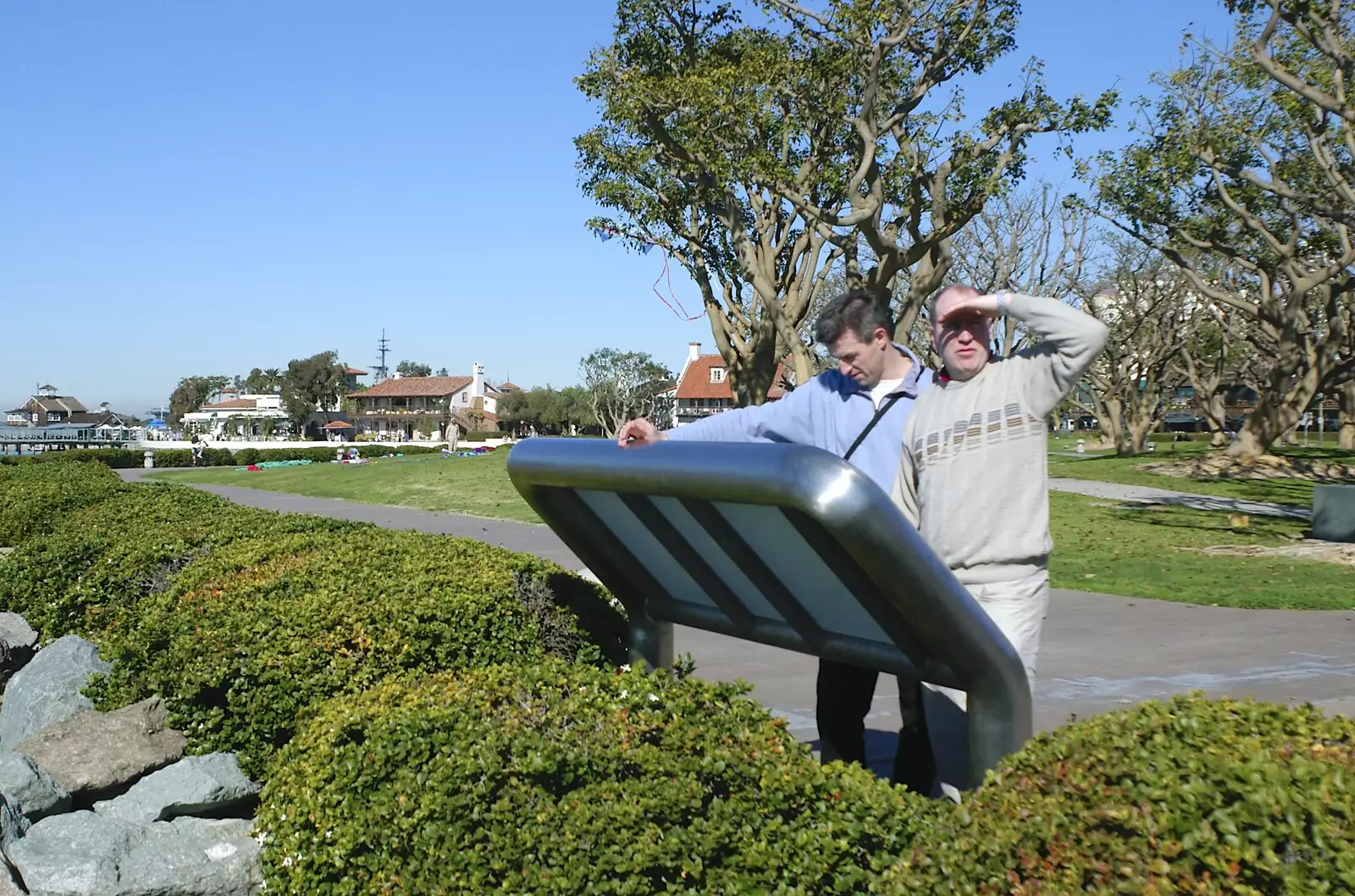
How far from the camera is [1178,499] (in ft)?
72.0

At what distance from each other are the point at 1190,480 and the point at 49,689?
25034 millimetres

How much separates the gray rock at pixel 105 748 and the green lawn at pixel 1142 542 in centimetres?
281

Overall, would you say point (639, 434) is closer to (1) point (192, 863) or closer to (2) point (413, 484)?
(1) point (192, 863)

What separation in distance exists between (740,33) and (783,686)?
58.7 ft

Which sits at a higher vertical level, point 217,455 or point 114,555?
point 217,455

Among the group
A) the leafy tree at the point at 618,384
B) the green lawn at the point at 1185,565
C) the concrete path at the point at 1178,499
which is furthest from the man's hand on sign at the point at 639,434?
the leafy tree at the point at 618,384

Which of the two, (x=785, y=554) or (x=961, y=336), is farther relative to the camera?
(x=961, y=336)

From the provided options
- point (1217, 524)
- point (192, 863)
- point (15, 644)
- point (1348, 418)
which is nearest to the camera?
point (192, 863)

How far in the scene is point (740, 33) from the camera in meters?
22.3

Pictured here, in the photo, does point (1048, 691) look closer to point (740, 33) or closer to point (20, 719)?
point (20, 719)

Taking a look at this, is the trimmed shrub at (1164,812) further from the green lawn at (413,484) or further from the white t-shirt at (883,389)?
the green lawn at (413,484)

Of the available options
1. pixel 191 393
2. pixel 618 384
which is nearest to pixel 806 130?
pixel 618 384

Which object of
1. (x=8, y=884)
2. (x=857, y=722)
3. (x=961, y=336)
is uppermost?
(x=961, y=336)

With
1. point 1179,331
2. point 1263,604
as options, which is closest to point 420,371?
point 1179,331
